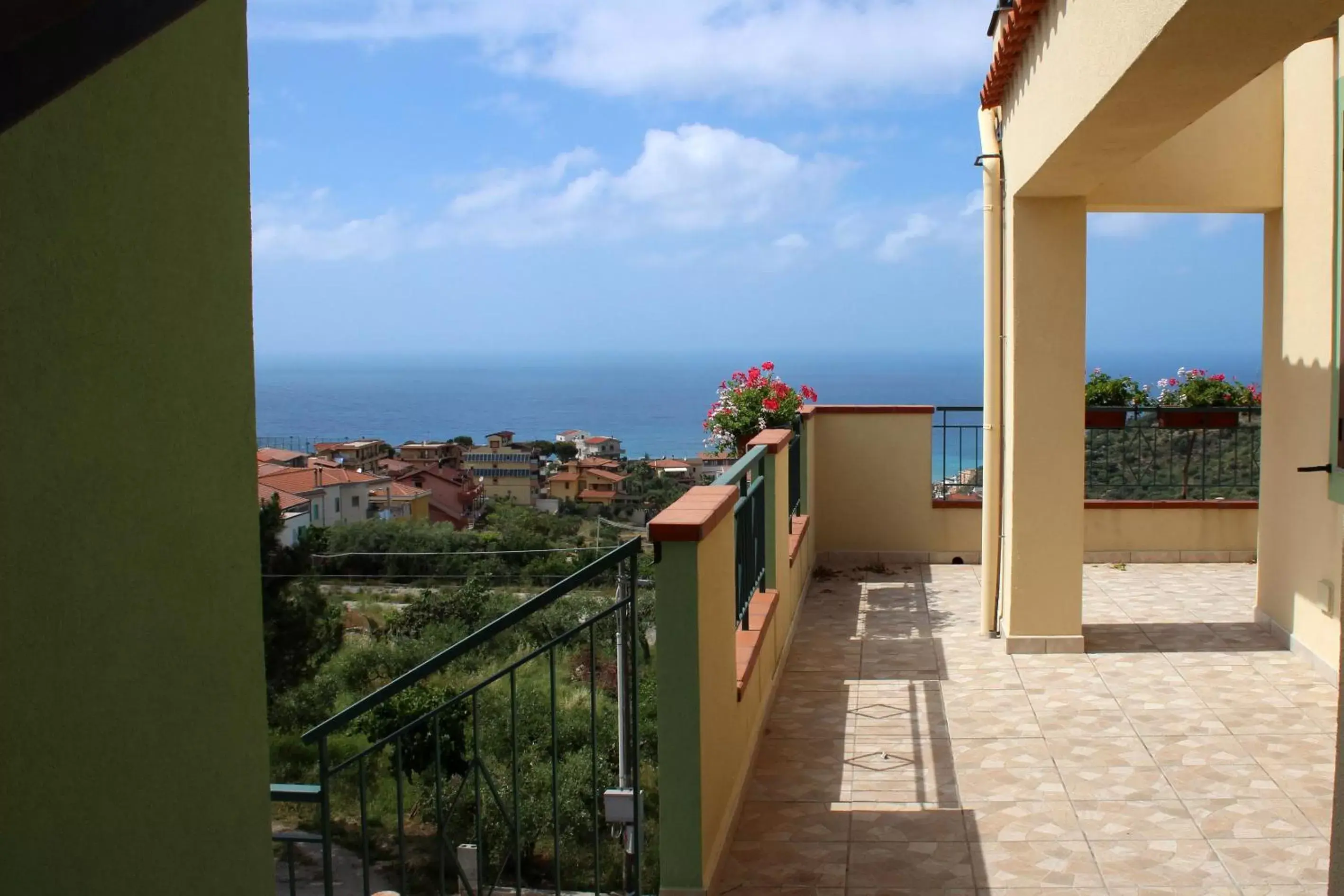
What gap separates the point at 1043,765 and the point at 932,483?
4.84m

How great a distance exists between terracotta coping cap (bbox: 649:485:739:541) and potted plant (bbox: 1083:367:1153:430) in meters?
6.36

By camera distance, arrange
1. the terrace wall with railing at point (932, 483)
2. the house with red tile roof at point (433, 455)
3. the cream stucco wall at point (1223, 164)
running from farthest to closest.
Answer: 1. the house with red tile roof at point (433, 455)
2. the terrace wall with railing at point (932, 483)
3. the cream stucco wall at point (1223, 164)

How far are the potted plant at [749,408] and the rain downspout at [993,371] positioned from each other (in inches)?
65.8

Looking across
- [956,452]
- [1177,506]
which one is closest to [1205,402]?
[1177,506]

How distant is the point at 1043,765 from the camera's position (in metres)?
4.77

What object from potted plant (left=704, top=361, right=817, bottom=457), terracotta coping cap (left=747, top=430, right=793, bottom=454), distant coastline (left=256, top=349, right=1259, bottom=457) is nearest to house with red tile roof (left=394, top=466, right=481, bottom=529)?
potted plant (left=704, top=361, right=817, bottom=457)

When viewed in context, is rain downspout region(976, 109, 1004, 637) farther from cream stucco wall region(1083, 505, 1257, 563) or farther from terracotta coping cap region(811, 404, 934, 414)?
cream stucco wall region(1083, 505, 1257, 563)

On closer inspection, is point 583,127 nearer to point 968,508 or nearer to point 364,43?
point 364,43

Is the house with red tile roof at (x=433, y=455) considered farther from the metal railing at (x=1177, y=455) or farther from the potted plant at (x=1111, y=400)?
the metal railing at (x=1177, y=455)

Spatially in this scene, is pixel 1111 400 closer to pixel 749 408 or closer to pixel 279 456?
pixel 749 408

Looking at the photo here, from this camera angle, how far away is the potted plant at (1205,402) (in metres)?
9.52

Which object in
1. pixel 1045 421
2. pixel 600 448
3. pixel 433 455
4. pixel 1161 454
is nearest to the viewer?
pixel 1045 421

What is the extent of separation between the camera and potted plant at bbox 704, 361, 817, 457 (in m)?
8.30

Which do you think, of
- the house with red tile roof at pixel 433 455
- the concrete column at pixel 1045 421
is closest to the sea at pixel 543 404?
the house with red tile roof at pixel 433 455
